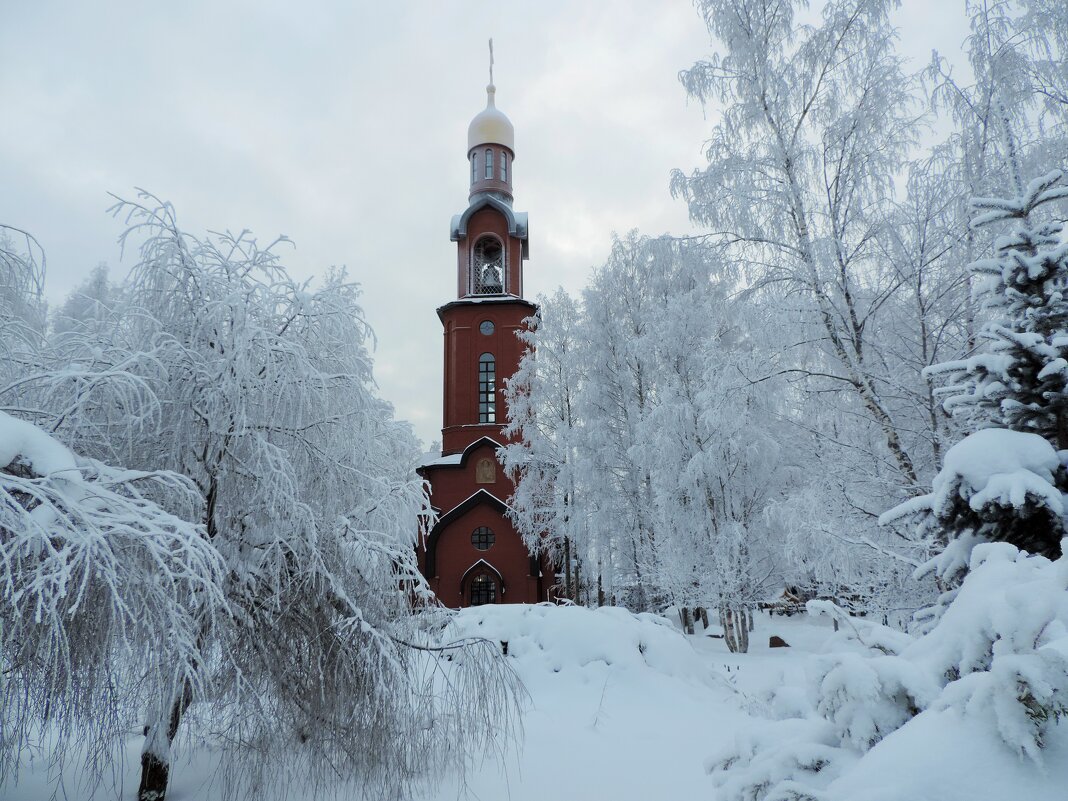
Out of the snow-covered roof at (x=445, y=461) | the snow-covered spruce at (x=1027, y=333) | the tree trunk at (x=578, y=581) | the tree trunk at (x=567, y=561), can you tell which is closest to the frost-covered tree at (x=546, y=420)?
the tree trunk at (x=567, y=561)

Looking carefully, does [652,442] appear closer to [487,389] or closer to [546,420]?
[546,420]

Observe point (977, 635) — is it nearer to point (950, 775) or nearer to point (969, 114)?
point (950, 775)

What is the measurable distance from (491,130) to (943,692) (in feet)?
90.1

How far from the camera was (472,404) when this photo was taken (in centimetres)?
2302

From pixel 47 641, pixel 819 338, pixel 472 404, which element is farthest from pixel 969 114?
pixel 472 404

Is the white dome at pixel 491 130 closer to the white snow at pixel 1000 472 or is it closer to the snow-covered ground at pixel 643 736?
the snow-covered ground at pixel 643 736

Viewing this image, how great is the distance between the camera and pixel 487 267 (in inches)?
986

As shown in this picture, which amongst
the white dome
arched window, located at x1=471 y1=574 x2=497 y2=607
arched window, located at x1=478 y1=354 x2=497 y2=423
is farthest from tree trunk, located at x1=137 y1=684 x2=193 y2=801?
the white dome

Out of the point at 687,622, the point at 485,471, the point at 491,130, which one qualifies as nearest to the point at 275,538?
the point at 687,622

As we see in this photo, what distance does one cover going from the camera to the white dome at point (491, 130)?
1026 inches

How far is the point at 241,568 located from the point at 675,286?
1320 centimetres

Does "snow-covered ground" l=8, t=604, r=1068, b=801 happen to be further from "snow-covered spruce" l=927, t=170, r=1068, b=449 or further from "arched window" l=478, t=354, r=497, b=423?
"arched window" l=478, t=354, r=497, b=423

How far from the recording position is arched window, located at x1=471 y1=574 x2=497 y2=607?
20.2 m

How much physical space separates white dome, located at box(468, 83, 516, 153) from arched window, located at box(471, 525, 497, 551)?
16160 millimetres
